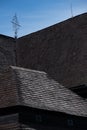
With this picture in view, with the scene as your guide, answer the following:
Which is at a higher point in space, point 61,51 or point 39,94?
point 61,51

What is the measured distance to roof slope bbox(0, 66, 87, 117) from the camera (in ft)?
64.3

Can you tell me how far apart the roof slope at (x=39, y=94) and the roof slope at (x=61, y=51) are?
5.37 ft

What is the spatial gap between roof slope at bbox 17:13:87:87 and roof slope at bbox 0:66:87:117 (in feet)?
5.37

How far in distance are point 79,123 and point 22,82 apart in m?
3.89

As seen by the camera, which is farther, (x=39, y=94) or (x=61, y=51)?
(x=61, y=51)

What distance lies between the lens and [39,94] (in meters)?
20.6

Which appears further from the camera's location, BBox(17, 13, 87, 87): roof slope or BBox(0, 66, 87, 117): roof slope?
BBox(17, 13, 87, 87): roof slope

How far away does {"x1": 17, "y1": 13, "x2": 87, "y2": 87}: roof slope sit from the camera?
24.6 m

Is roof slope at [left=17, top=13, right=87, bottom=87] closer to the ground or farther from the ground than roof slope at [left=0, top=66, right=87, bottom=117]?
farther from the ground

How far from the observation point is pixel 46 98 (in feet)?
67.8

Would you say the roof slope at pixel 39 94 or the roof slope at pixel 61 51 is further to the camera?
the roof slope at pixel 61 51

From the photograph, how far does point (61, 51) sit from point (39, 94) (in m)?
6.80

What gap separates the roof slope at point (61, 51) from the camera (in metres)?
24.6

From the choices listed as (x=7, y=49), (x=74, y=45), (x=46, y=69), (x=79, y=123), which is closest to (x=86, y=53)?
(x=74, y=45)
